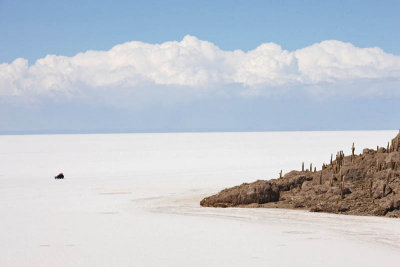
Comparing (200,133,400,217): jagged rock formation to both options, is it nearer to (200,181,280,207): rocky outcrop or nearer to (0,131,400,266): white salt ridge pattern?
(200,181,280,207): rocky outcrop

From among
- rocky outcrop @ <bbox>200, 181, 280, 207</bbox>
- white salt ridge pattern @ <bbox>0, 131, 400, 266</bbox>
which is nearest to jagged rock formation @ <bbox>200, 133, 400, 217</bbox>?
rocky outcrop @ <bbox>200, 181, 280, 207</bbox>

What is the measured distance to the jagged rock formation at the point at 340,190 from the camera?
48.5 feet

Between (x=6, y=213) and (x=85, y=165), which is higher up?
(x=85, y=165)

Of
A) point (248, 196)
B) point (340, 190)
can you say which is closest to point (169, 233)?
point (248, 196)

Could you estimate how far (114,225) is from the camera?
43.0ft

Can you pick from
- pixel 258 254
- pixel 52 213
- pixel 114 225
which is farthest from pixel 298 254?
pixel 52 213

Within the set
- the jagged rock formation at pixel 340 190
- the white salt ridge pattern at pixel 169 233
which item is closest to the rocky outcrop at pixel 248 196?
the jagged rock formation at pixel 340 190

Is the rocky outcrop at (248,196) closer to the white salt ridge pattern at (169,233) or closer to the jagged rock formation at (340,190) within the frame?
the jagged rock formation at (340,190)

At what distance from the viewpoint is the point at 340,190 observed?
1548 cm

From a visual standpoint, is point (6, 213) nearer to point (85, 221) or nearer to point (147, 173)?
point (85, 221)

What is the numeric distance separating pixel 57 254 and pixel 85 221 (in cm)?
375

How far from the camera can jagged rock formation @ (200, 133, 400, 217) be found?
14773 mm

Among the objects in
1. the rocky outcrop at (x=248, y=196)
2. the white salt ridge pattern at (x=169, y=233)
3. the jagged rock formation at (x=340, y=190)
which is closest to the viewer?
the white salt ridge pattern at (x=169, y=233)

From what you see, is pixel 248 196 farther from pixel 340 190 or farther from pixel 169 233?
pixel 169 233
